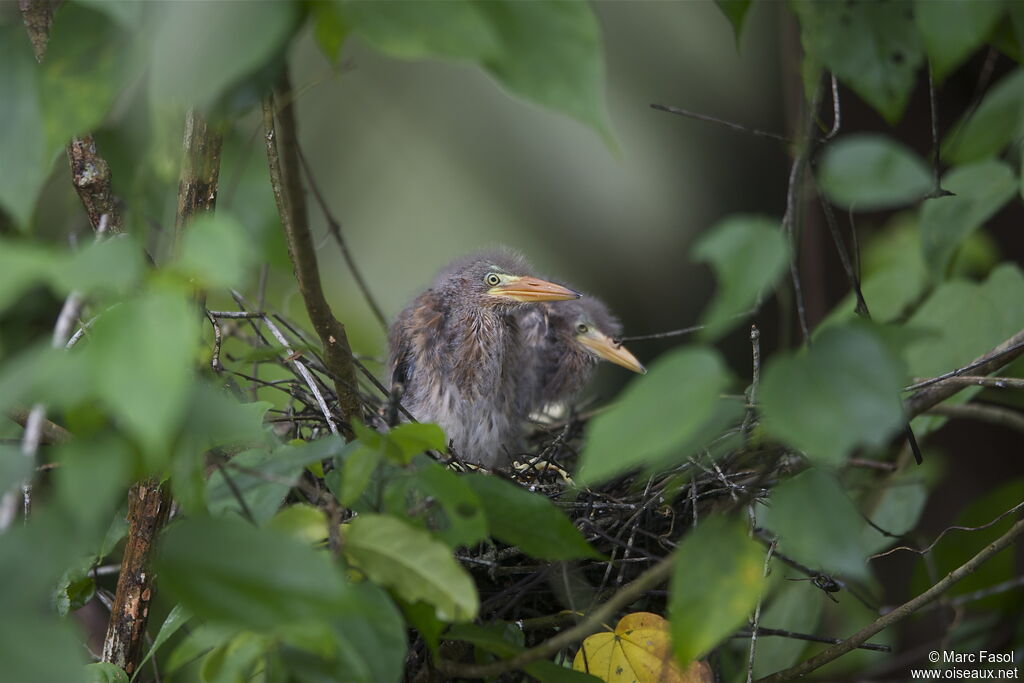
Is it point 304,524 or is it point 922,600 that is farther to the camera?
point 922,600

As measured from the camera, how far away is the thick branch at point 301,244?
3.07 feet

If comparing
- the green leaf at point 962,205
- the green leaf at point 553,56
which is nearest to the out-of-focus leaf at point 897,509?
the green leaf at point 962,205

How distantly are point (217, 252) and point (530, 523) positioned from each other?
48 cm

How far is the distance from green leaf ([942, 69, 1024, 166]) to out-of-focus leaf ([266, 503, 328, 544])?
1.38 meters

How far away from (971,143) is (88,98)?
1514 millimetres

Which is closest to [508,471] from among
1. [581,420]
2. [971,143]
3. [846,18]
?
[581,420]

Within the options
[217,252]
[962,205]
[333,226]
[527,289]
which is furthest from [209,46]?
[527,289]

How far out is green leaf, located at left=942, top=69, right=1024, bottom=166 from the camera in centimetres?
168

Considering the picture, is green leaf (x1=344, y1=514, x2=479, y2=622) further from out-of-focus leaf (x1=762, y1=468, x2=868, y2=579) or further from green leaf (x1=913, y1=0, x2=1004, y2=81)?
green leaf (x1=913, y1=0, x2=1004, y2=81)

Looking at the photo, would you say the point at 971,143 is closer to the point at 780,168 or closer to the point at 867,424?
the point at 867,424

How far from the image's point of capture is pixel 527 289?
220 cm

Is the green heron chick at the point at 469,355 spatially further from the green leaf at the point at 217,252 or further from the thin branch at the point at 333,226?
the green leaf at the point at 217,252

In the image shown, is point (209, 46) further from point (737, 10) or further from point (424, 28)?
point (737, 10)

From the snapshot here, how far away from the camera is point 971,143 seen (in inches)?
68.2
